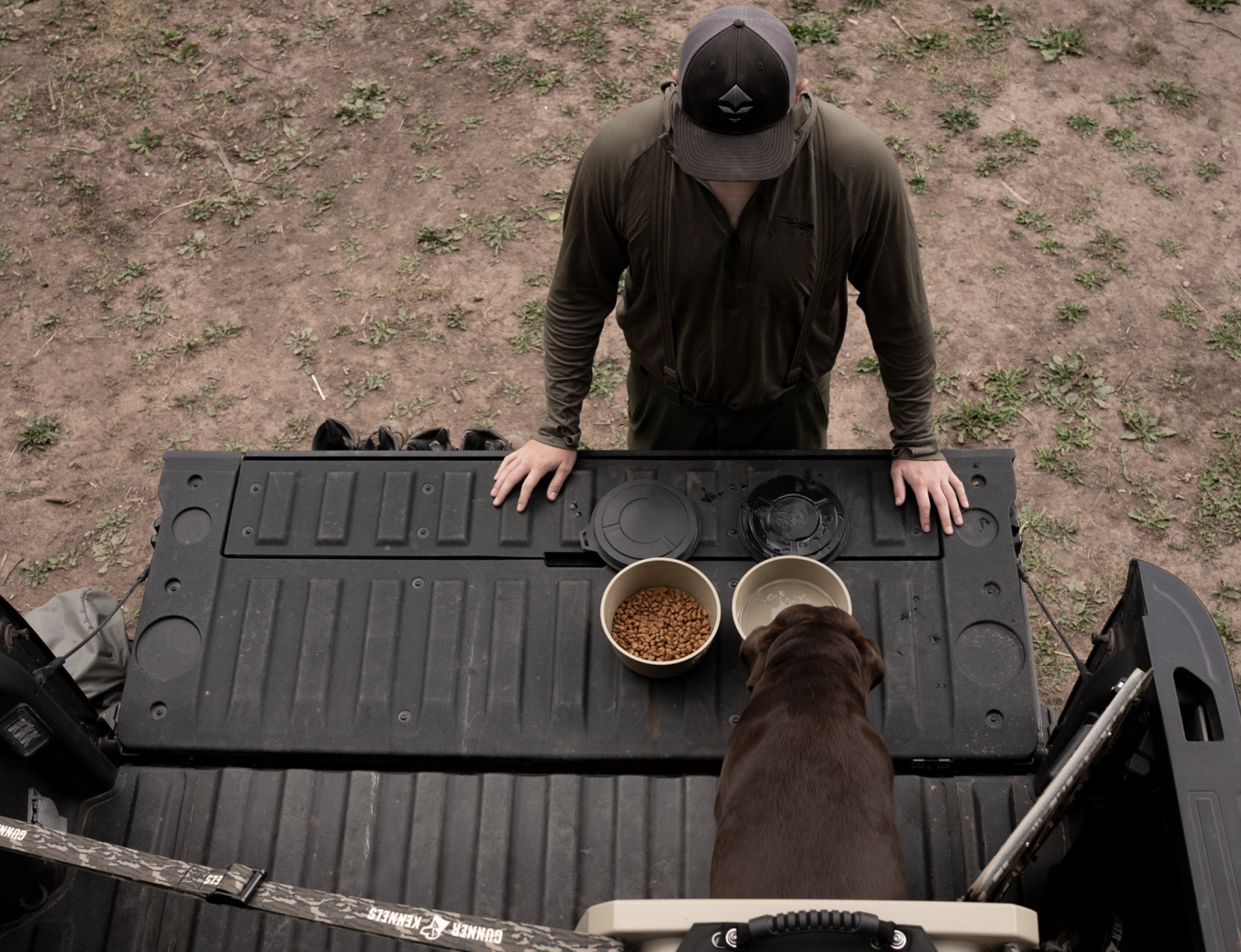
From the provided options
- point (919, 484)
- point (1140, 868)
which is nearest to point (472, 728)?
point (919, 484)

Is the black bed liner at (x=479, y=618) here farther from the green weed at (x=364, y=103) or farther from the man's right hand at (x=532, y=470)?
the green weed at (x=364, y=103)

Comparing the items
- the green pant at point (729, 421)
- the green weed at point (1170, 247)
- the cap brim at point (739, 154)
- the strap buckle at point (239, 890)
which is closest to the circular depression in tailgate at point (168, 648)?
the strap buckle at point (239, 890)

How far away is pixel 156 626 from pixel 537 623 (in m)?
1.09

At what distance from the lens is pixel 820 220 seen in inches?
91.7

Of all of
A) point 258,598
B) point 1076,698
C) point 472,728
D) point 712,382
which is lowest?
point 1076,698

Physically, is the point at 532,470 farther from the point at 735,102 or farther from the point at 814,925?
the point at 814,925

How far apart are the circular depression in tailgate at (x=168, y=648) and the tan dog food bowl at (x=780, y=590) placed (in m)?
1.53

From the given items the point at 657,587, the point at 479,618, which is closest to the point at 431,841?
the point at 479,618

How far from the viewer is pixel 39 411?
4500 mm

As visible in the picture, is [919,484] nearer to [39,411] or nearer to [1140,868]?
[1140,868]

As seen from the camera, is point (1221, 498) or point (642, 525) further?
point (1221, 498)

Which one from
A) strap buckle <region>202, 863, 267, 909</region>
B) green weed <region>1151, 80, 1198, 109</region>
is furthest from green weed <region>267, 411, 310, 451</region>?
green weed <region>1151, 80, 1198, 109</region>

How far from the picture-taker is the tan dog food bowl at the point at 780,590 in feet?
8.39

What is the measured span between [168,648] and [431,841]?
37.1 inches
